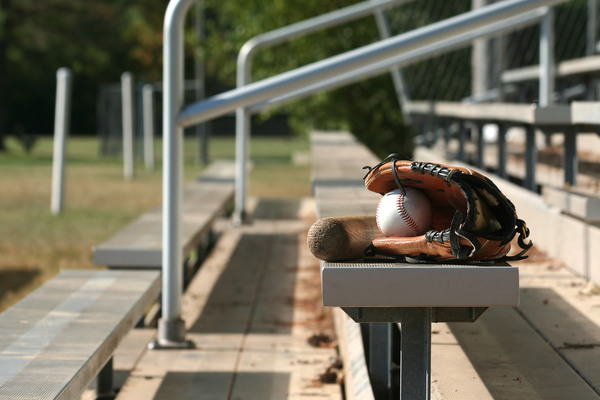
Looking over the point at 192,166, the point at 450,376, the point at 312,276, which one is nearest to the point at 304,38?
the point at 312,276

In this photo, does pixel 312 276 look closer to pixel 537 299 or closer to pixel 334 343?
pixel 334 343

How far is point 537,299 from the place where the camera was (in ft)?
12.5

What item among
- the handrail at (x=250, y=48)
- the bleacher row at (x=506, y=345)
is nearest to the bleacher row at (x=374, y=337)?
the bleacher row at (x=506, y=345)

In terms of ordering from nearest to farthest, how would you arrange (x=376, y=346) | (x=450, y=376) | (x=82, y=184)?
(x=450, y=376)
(x=376, y=346)
(x=82, y=184)

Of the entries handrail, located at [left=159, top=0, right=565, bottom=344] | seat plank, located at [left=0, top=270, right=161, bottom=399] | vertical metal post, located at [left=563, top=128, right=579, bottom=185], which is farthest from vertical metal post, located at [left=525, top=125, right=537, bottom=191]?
seat plank, located at [left=0, top=270, right=161, bottom=399]

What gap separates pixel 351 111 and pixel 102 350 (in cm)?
1047

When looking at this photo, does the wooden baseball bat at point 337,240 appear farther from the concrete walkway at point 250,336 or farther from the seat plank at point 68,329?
the concrete walkway at point 250,336

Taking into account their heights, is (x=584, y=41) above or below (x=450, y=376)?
above

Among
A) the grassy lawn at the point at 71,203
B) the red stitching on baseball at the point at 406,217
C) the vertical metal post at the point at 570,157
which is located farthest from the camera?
the grassy lawn at the point at 71,203

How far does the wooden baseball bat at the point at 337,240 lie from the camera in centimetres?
247

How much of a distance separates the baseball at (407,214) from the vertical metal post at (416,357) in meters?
0.22

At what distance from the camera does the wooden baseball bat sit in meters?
2.47

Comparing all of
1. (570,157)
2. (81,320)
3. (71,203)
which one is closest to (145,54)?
(71,203)

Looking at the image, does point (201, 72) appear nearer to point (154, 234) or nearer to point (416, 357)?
point (154, 234)
